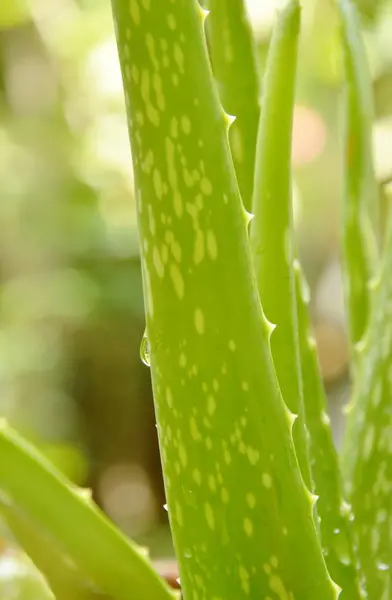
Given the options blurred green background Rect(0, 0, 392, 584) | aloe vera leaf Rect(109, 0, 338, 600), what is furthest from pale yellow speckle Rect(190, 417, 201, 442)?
blurred green background Rect(0, 0, 392, 584)

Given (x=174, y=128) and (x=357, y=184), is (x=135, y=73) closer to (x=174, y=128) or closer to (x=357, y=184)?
(x=174, y=128)

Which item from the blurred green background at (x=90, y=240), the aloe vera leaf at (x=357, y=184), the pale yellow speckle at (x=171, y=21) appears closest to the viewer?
the pale yellow speckle at (x=171, y=21)

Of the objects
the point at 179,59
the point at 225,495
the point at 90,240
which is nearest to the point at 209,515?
the point at 225,495

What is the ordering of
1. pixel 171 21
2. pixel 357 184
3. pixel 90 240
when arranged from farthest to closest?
1. pixel 90 240
2. pixel 357 184
3. pixel 171 21

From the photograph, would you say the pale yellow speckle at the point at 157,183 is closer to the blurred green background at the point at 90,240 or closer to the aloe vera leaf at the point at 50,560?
the aloe vera leaf at the point at 50,560

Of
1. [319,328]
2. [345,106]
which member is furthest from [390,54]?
[345,106]

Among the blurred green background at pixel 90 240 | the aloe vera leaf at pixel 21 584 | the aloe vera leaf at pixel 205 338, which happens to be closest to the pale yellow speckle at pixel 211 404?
the aloe vera leaf at pixel 205 338
